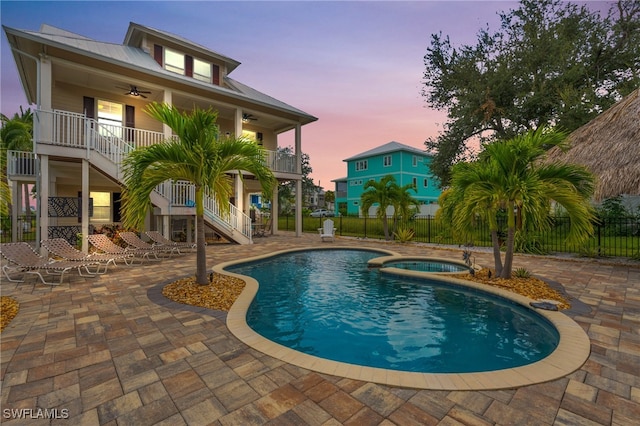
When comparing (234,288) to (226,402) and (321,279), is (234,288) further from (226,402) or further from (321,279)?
(226,402)

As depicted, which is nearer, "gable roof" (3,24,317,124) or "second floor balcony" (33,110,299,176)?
"gable roof" (3,24,317,124)

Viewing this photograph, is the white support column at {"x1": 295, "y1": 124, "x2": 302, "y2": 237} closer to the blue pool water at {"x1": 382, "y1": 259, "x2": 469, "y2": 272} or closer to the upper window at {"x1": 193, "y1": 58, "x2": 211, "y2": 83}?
the upper window at {"x1": 193, "y1": 58, "x2": 211, "y2": 83}

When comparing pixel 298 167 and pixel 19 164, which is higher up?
pixel 298 167

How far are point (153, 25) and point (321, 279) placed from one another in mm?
15914

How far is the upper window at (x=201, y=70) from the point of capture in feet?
51.5

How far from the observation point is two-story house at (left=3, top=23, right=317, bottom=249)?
9898 mm

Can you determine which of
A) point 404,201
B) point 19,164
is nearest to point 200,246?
point 404,201

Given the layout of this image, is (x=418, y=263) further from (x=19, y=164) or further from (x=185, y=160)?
(x=19, y=164)

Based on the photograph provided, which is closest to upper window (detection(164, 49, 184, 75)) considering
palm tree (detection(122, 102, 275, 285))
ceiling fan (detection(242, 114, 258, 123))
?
ceiling fan (detection(242, 114, 258, 123))

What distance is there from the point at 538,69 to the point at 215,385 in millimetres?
21476

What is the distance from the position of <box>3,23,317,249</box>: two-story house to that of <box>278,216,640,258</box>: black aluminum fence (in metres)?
6.04

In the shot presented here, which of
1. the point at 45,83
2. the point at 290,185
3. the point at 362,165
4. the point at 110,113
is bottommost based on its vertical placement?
the point at 290,185

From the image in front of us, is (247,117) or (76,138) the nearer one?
(76,138)

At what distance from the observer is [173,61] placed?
15.0 meters
